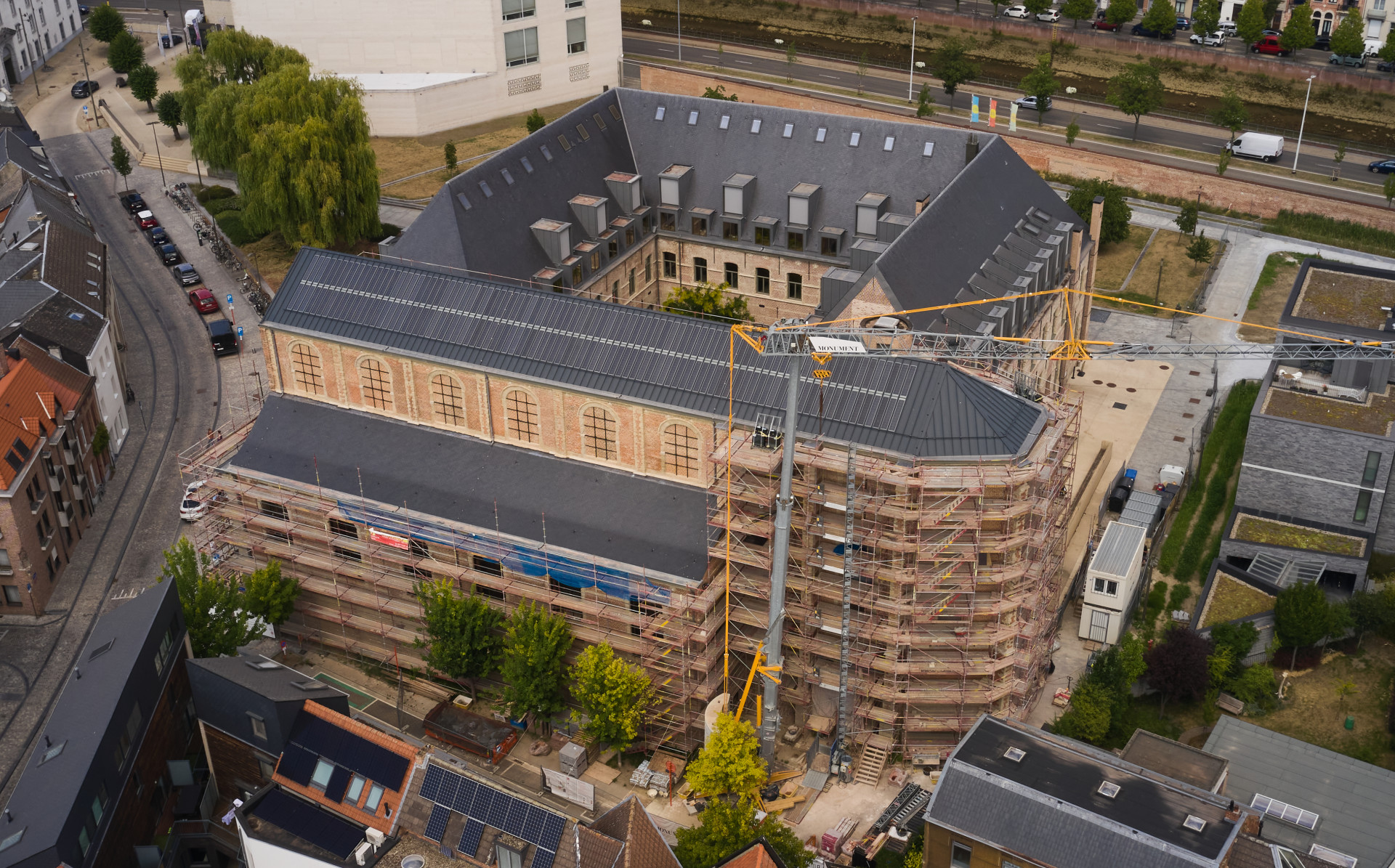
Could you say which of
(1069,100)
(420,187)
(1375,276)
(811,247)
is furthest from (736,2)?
(1375,276)

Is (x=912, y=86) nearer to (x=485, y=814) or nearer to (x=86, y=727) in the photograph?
(x=485, y=814)

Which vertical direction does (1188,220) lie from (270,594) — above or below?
above

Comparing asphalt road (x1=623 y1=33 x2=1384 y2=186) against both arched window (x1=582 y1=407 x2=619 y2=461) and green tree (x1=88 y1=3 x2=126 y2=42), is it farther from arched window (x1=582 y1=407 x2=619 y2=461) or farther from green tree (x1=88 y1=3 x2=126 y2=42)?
arched window (x1=582 y1=407 x2=619 y2=461)

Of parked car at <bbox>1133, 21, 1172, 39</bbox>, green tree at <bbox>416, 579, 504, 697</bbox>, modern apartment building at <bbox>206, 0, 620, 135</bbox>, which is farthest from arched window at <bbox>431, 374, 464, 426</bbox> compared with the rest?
parked car at <bbox>1133, 21, 1172, 39</bbox>

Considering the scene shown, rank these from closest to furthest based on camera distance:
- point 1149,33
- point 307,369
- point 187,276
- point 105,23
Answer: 1. point 307,369
2. point 187,276
3. point 1149,33
4. point 105,23

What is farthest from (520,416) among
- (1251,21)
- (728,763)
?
(1251,21)

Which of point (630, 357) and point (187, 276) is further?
point (187, 276)

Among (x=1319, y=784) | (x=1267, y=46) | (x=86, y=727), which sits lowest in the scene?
(x=1319, y=784)
